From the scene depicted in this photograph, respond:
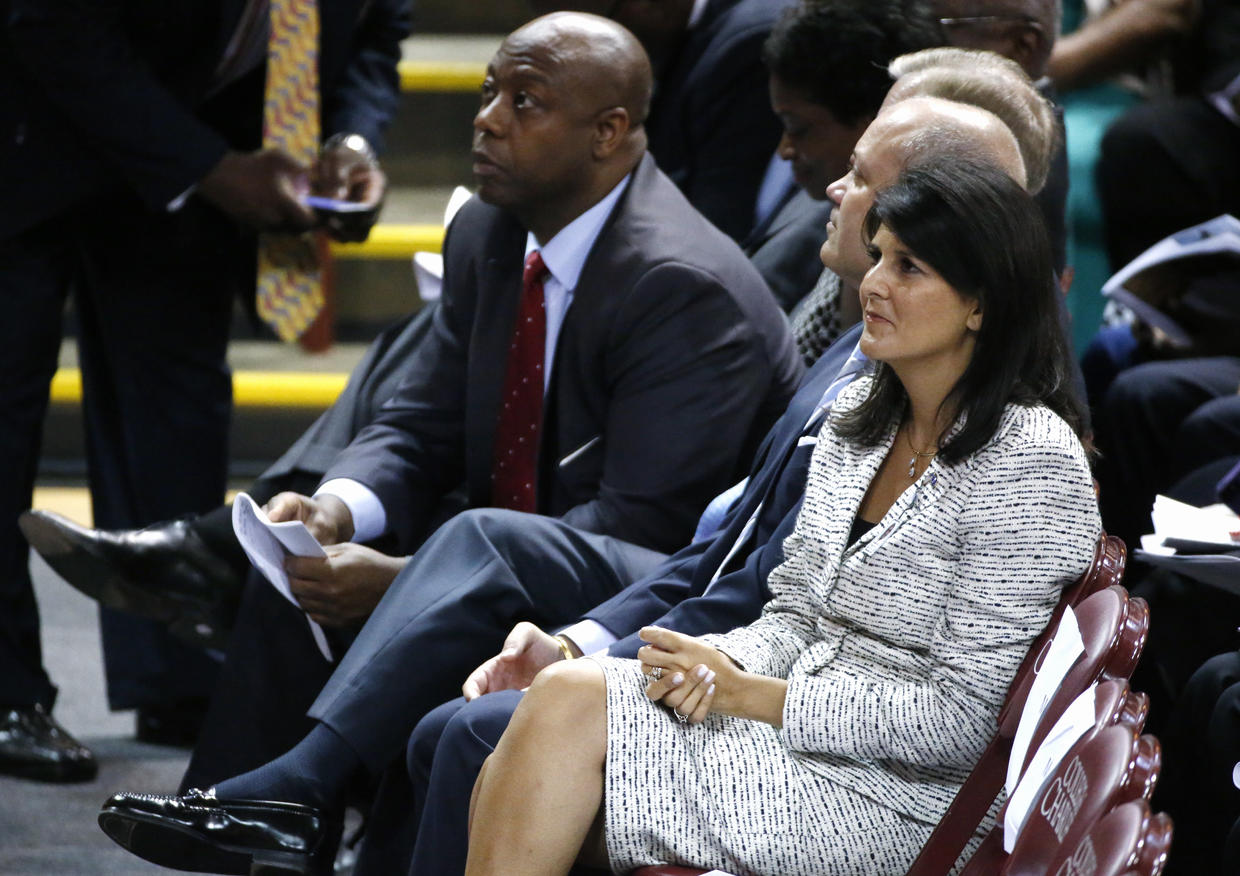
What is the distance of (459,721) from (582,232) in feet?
3.00

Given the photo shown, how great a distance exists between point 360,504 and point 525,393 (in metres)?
0.30

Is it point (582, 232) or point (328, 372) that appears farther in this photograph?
point (328, 372)

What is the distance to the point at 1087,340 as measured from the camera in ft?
13.0

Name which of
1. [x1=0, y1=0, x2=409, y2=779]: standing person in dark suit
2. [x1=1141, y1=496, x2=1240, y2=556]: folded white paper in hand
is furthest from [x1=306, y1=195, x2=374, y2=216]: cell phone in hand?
[x1=1141, y1=496, x2=1240, y2=556]: folded white paper in hand

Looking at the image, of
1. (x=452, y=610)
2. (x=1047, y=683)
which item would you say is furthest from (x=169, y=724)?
(x=1047, y=683)

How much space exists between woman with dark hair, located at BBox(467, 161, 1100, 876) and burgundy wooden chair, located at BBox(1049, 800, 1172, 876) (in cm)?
46

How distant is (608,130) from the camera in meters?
2.56

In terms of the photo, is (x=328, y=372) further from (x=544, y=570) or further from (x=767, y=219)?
(x=544, y=570)

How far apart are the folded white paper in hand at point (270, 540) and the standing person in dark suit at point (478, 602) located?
17cm

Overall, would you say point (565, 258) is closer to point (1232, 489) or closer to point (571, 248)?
point (571, 248)

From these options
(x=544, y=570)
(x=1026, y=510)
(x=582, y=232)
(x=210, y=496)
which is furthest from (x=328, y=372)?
(x=1026, y=510)

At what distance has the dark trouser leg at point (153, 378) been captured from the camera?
327 centimetres

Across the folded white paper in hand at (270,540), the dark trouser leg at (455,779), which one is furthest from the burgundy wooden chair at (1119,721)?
the folded white paper in hand at (270,540)

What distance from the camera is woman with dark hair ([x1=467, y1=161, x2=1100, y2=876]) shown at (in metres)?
1.66
